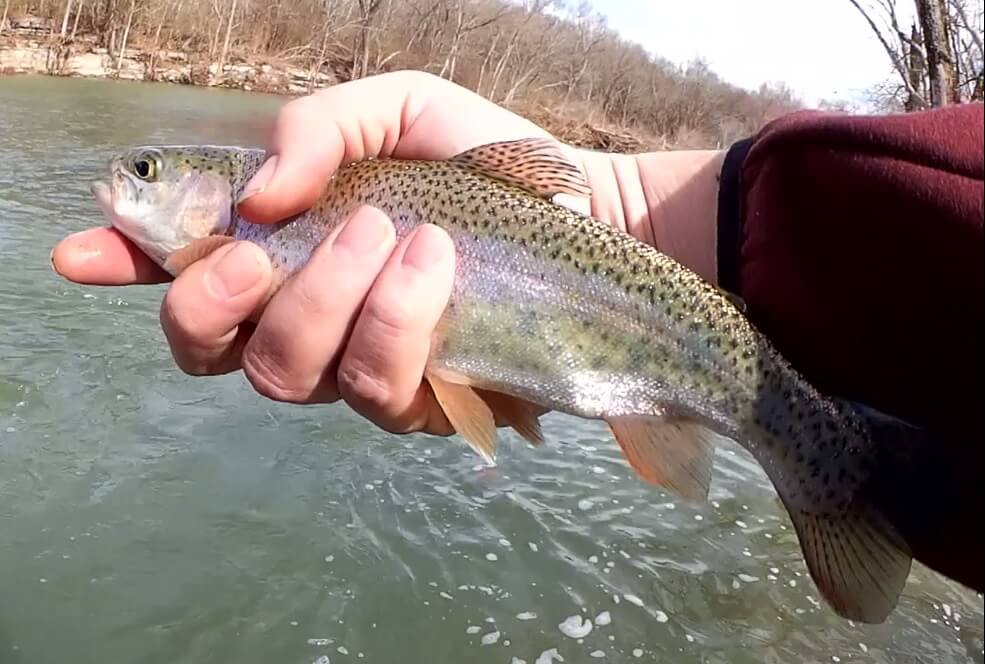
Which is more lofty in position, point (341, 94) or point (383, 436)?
point (341, 94)

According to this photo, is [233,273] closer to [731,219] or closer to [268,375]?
[268,375]

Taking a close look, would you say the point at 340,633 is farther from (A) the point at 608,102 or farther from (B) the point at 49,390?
(A) the point at 608,102

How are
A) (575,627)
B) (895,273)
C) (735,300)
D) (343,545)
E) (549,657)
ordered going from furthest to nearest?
1. (343,545)
2. (575,627)
3. (549,657)
4. (735,300)
5. (895,273)

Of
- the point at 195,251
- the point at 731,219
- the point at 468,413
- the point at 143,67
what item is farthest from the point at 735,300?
the point at 143,67

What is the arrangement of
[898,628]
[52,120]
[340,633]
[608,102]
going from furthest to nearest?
[608,102], [52,120], [898,628], [340,633]

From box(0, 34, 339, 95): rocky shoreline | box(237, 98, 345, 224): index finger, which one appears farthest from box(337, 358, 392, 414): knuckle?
box(0, 34, 339, 95): rocky shoreline

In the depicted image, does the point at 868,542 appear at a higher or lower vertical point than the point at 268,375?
higher

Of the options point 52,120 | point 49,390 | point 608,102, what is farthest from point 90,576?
point 608,102
